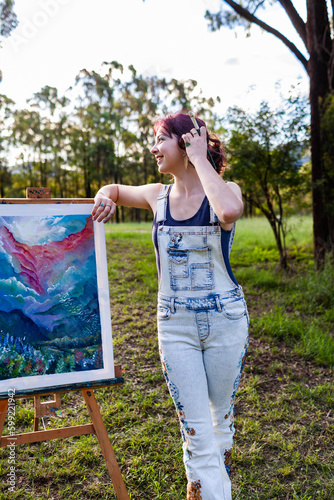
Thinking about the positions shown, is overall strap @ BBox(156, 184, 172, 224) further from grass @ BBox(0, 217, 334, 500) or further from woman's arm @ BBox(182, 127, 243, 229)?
grass @ BBox(0, 217, 334, 500)

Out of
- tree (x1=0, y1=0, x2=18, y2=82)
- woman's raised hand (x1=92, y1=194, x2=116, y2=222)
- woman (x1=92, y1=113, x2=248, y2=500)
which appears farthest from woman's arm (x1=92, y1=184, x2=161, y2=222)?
tree (x1=0, y1=0, x2=18, y2=82)

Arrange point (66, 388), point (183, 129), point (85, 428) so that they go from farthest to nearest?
point (85, 428), point (66, 388), point (183, 129)

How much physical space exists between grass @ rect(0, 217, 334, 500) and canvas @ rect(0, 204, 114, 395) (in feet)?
3.03

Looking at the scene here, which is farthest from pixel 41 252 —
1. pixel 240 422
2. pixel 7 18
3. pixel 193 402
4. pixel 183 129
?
pixel 7 18

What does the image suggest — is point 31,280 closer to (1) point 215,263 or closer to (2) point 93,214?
(2) point 93,214

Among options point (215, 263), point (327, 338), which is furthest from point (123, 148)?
point (215, 263)

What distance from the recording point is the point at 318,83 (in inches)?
272

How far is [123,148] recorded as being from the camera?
30.4 m

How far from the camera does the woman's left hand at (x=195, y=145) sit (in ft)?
5.57

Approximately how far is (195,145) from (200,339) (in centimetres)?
84

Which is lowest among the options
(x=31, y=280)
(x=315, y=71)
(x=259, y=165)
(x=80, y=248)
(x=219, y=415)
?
(x=219, y=415)

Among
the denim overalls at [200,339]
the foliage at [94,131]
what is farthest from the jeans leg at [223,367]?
the foliage at [94,131]

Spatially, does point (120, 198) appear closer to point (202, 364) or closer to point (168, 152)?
point (168, 152)

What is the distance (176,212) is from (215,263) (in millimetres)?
299
